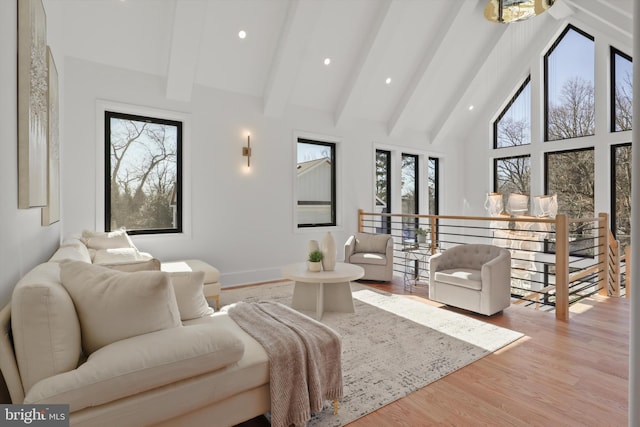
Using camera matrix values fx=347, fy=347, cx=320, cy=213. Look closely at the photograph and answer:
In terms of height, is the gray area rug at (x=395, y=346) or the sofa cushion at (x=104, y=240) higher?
the sofa cushion at (x=104, y=240)

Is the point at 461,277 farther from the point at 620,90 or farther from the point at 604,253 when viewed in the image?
the point at 620,90

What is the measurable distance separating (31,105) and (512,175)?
26.1 feet

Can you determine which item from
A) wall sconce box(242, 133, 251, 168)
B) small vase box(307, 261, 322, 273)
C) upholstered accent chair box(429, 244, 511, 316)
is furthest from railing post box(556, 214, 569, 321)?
wall sconce box(242, 133, 251, 168)

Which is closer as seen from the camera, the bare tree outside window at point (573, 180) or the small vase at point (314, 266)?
the small vase at point (314, 266)

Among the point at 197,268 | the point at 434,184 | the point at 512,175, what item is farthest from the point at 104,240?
the point at 512,175

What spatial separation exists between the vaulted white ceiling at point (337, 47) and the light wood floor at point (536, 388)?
13.2 feet

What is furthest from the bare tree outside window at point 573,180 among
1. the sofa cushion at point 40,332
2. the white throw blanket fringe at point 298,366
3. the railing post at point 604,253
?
the sofa cushion at point 40,332

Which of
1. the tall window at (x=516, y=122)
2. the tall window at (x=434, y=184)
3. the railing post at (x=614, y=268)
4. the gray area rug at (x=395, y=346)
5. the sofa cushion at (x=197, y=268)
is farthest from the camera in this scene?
the tall window at (x=434, y=184)

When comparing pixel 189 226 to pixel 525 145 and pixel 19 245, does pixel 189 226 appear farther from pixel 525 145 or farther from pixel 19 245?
pixel 525 145

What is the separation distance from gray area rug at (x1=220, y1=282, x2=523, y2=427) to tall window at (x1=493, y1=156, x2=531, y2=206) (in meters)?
4.61

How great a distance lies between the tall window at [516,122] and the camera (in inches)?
279

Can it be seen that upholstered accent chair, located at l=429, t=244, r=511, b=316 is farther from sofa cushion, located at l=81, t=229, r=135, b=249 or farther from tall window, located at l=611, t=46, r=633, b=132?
tall window, located at l=611, t=46, r=633, b=132

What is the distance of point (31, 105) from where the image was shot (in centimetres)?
189

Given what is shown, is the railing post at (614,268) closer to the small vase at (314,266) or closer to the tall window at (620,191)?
the tall window at (620,191)
